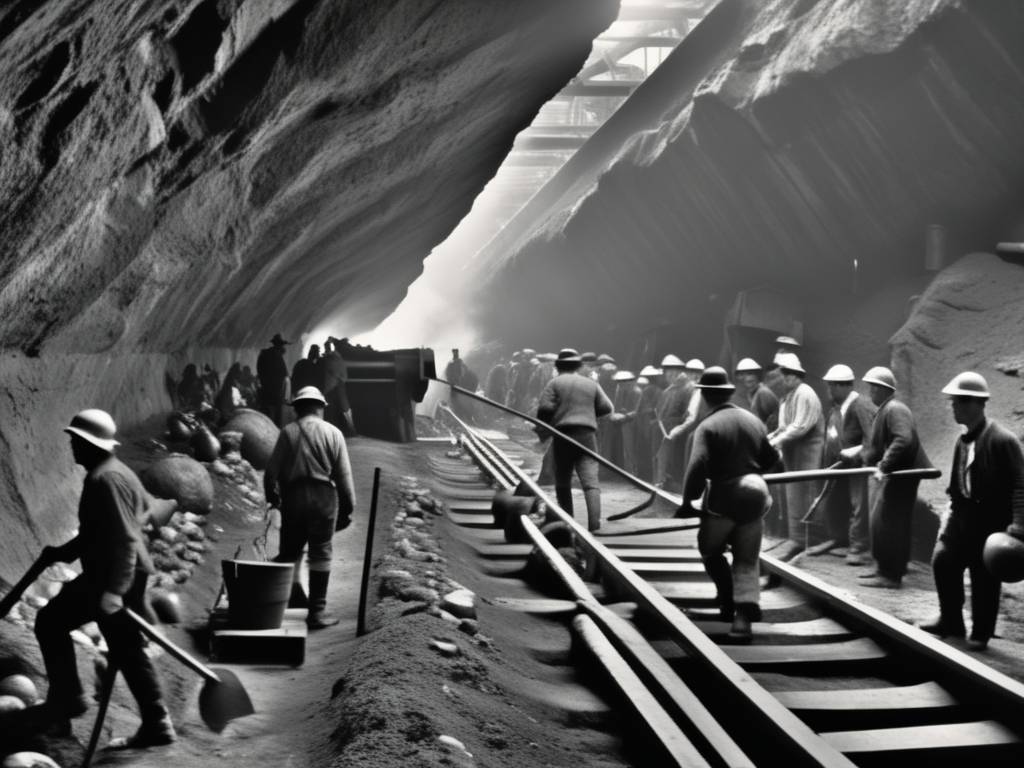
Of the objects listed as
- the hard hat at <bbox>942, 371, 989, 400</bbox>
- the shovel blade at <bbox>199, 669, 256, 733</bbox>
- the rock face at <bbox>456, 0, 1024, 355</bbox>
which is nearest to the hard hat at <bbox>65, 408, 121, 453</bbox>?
the shovel blade at <bbox>199, 669, 256, 733</bbox>

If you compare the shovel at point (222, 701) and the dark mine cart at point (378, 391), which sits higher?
the dark mine cart at point (378, 391)

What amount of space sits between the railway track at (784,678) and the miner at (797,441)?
258 centimetres

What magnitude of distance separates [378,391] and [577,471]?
9.84m

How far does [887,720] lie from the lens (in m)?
5.45

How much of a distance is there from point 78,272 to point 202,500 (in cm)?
298

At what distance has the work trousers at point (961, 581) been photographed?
22.3 ft

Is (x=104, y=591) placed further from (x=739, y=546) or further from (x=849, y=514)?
(x=849, y=514)

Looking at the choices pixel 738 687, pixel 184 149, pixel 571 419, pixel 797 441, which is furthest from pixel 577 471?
pixel 738 687

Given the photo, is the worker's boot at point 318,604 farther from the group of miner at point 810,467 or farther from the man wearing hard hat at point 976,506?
the man wearing hard hat at point 976,506

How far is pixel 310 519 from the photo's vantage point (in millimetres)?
7211

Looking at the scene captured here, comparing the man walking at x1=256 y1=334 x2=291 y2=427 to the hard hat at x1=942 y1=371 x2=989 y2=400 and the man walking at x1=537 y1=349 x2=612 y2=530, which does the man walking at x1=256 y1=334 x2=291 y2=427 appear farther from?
the hard hat at x1=942 y1=371 x2=989 y2=400

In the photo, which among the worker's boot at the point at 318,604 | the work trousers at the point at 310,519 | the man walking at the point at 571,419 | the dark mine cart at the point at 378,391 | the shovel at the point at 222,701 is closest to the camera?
the shovel at the point at 222,701

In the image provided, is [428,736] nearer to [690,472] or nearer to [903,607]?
[690,472]

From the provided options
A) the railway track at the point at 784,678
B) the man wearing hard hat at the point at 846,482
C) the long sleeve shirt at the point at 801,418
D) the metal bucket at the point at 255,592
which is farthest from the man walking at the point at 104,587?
the long sleeve shirt at the point at 801,418
